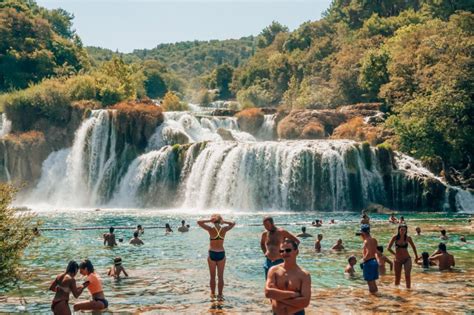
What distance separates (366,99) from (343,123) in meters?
12.9

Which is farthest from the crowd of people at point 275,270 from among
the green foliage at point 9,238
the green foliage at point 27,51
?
the green foliage at point 27,51

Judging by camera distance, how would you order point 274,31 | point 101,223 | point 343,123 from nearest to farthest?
point 101,223 < point 343,123 < point 274,31

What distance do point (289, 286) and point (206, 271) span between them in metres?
11.7

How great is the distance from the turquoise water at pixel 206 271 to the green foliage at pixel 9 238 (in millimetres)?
838

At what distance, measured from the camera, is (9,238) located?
11492 mm

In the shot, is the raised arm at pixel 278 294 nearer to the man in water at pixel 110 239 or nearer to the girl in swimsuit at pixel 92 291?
the girl in swimsuit at pixel 92 291

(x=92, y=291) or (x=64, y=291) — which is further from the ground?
(x=64, y=291)

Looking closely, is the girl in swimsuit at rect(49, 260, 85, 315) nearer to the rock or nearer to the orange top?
the orange top

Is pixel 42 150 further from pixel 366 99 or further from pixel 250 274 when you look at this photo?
pixel 250 274

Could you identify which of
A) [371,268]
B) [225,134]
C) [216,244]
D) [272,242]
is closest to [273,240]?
[272,242]

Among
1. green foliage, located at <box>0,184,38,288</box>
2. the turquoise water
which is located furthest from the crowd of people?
green foliage, located at <box>0,184,38,288</box>

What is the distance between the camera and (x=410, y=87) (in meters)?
56.4

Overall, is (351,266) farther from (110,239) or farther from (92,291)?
(110,239)

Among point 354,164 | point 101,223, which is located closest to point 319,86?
point 354,164
